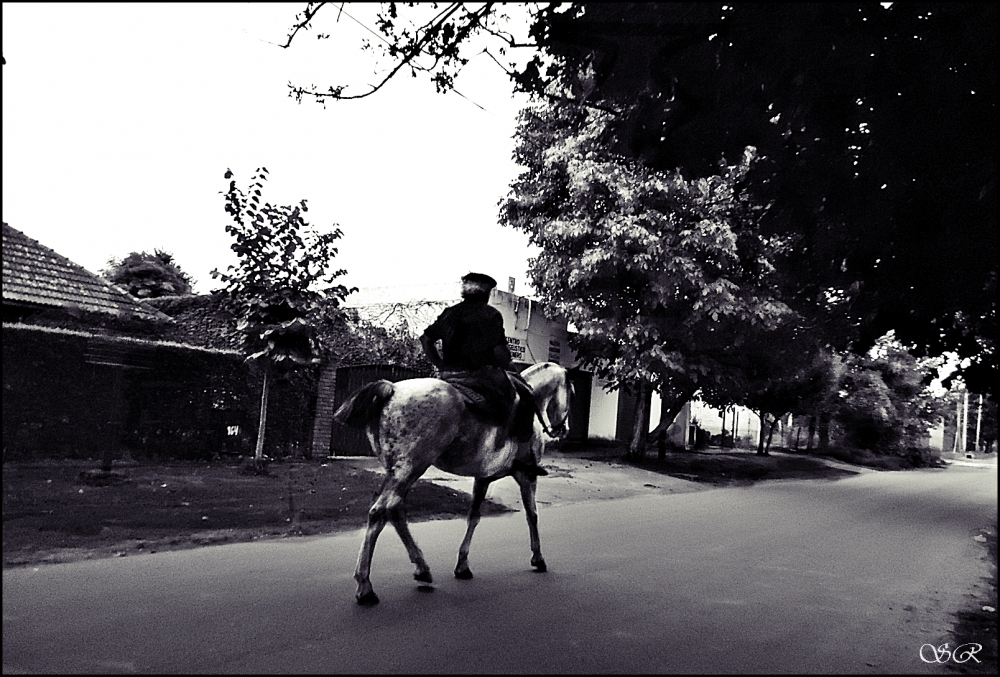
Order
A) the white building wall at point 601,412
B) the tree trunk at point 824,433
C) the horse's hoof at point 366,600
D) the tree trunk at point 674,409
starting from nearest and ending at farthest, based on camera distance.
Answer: the horse's hoof at point 366,600, the tree trunk at point 674,409, the white building wall at point 601,412, the tree trunk at point 824,433

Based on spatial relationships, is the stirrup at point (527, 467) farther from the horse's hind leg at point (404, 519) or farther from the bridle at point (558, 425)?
the horse's hind leg at point (404, 519)

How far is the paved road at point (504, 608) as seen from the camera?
4.12 metres

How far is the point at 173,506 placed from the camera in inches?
354

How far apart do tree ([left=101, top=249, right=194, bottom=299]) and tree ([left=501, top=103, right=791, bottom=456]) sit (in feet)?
32.4

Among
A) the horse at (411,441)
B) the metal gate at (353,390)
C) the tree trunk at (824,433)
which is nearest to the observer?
the horse at (411,441)

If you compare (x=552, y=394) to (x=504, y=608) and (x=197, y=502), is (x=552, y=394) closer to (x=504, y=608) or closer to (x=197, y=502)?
(x=504, y=608)

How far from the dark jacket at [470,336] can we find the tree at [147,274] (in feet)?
8.91

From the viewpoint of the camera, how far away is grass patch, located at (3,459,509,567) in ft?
19.6

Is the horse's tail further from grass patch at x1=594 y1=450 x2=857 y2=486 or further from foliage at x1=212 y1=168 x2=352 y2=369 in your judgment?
grass patch at x1=594 y1=450 x2=857 y2=486

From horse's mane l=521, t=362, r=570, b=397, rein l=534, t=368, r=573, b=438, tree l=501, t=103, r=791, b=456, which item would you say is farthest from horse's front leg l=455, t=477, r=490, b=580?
tree l=501, t=103, r=791, b=456

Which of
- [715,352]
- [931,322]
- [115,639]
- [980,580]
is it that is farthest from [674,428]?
[115,639]

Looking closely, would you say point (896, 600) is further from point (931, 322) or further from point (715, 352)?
point (715, 352)

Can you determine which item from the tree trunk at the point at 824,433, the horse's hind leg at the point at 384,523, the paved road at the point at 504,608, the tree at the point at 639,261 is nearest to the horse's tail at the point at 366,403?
the horse's hind leg at the point at 384,523

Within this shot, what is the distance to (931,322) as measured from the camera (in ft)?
18.7
